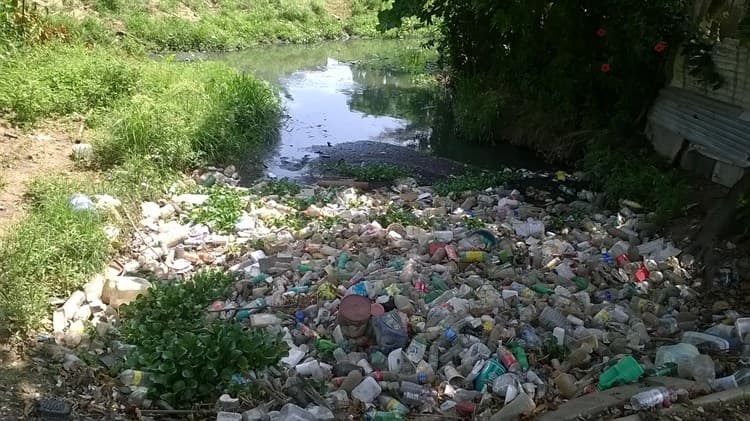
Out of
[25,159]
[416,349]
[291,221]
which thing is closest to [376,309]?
[416,349]

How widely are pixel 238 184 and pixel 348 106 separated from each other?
16.8 feet

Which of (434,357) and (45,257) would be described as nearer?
(434,357)

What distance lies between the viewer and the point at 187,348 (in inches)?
120

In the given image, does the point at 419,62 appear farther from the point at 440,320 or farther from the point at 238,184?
the point at 440,320

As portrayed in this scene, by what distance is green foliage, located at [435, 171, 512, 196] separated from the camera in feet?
23.0

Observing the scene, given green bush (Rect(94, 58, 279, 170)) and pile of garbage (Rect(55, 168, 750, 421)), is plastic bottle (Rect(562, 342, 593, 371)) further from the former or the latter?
green bush (Rect(94, 58, 279, 170))

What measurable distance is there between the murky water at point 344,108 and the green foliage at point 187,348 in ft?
13.2

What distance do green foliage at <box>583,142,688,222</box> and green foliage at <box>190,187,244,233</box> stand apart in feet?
12.0

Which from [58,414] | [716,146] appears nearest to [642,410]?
[58,414]

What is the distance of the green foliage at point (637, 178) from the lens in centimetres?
567

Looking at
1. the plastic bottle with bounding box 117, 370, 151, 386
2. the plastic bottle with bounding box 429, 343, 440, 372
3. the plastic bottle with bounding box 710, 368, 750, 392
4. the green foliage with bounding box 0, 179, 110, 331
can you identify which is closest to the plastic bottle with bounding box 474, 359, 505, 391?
the plastic bottle with bounding box 429, 343, 440, 372

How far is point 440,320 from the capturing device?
372cm

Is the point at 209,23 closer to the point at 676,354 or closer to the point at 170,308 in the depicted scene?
the point at 170,308

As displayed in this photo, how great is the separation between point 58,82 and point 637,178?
6.48 meters
